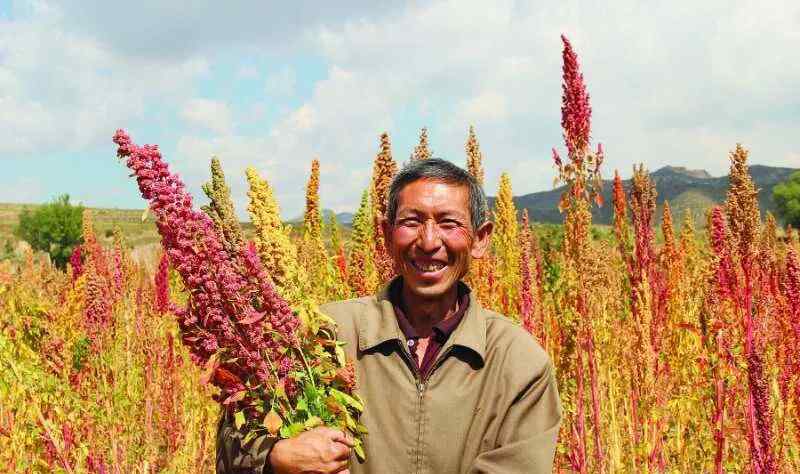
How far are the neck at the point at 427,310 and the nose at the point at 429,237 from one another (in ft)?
0.69

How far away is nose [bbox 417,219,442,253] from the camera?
2316mm

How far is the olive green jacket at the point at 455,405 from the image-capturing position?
2.16 metres

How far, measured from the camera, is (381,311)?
2.40m

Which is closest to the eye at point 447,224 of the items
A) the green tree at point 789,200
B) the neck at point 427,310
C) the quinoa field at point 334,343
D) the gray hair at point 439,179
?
the gray hair at point 439,179

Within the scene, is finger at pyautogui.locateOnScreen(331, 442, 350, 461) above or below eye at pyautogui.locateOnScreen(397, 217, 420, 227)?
below

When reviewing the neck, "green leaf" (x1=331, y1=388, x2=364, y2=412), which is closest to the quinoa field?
"green leaf" (x1=331, y1=388, x2=364, y2=412)

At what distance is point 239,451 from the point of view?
80.0 inches

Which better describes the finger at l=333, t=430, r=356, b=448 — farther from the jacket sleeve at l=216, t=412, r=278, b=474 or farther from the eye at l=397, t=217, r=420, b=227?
the eye at l=397, t=217, r=420, b=227

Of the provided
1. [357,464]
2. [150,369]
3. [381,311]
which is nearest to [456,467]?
[357,464]

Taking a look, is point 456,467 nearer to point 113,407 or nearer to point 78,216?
point 113,407

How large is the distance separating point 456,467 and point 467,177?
1.05m

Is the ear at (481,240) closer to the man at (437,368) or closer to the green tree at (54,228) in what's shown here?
the man at (437,368)

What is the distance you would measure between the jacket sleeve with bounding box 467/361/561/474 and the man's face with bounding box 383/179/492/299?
0.47 meters

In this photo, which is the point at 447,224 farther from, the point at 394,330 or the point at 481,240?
the point at 394,330
